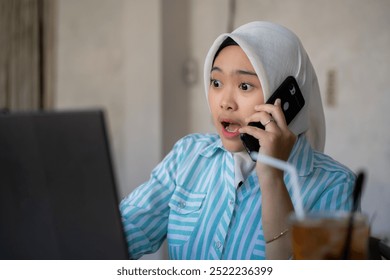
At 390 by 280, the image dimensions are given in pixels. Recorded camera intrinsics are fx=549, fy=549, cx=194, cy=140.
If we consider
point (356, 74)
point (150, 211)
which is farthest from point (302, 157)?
point (356, 74)

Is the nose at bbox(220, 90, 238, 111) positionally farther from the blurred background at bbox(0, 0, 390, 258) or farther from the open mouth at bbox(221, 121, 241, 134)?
the blurred background at bbox(0, 0, 390, 258)

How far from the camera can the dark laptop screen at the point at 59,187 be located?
0.67 meters

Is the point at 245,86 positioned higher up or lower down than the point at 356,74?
higher up

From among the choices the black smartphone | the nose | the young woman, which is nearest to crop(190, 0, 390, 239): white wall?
the young woman

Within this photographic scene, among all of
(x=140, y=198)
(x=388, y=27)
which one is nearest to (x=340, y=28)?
(x=388, y=27)

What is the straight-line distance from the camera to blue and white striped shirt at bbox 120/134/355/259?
3.85ft

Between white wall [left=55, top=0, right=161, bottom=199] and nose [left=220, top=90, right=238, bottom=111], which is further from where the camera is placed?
white wall [left=55, top=0, right=161, bottom=199]

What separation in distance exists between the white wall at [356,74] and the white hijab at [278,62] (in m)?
1.39

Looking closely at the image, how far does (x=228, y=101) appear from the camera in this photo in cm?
121

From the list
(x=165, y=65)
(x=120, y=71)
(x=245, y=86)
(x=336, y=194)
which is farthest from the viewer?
(x=120, y=71)

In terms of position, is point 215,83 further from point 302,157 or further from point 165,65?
point 165,65

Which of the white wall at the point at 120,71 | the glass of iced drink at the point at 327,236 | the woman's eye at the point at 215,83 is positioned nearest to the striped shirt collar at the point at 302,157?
the woman's eye at the point at 215,83

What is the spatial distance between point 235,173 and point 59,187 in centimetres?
64

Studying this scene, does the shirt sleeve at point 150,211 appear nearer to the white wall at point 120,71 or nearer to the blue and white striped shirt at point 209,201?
the blue and white striped shirt at point 209,201
